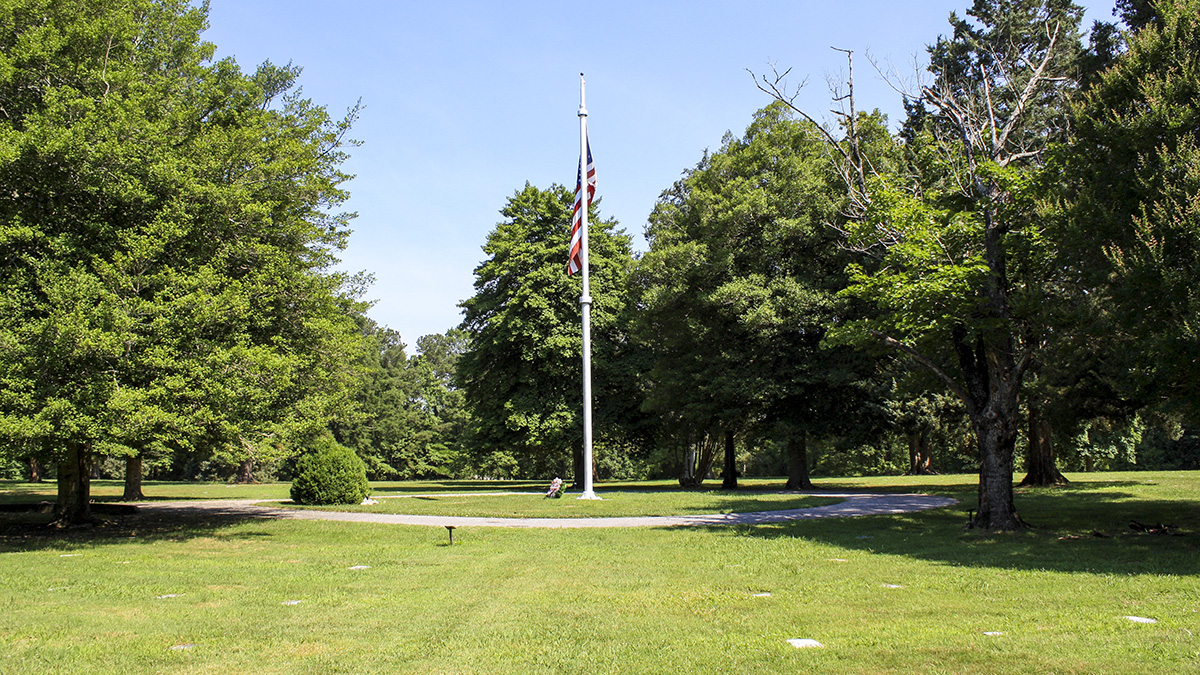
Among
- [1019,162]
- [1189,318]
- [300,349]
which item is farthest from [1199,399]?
[300,349]

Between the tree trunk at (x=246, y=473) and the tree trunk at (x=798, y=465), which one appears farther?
the tree trunk at (x=246, y=473)

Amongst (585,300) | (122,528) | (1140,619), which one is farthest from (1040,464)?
(122,528)

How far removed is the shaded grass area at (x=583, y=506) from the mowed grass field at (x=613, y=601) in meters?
4.21

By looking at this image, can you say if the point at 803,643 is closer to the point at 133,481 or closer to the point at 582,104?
the point at 582,104

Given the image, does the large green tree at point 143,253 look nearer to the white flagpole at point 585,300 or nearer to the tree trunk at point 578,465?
the white flagpole at point 585,300

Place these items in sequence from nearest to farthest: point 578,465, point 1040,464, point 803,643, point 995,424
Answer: point 803,643 < point 995,424 < point 1040,464 < point 578,465

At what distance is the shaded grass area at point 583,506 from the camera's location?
19578 millimetres

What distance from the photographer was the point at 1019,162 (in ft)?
69.3

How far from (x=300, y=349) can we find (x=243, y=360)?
335 centimetres

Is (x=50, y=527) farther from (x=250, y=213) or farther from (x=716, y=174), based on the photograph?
(x=716, y=174)

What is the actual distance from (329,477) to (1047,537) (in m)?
18.6

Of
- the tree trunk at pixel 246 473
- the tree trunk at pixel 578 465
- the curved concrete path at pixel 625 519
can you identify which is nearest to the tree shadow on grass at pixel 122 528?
the curved concrete path at pixel 625 519

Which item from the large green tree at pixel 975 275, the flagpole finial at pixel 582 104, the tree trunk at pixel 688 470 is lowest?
the tree trunk at pixel 688 470

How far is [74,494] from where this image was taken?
699 inches
